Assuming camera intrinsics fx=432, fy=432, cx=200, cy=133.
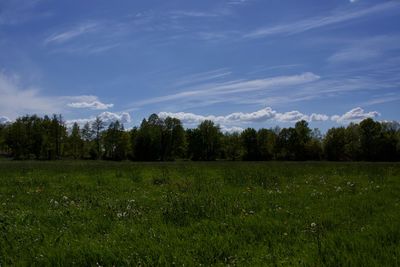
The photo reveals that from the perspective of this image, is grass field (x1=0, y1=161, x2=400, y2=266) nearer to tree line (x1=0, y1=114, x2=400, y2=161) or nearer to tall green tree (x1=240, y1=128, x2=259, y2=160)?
tree line (x1=0, y1=114, x2=400, y2=161)

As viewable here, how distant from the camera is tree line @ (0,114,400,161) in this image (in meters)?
111

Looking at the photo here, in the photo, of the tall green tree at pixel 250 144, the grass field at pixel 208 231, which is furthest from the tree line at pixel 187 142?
the grass field at pixel 208 231

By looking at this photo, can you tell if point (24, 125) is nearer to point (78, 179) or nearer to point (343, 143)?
point (343, 143)

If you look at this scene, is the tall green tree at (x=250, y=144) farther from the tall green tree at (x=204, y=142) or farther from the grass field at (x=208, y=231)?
the grass field at (x=208, y=231)

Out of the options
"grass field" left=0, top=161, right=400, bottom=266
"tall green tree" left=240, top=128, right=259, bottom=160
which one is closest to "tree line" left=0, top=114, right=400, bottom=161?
"tall green tree" left=240, top=128, right=259, bottom=160

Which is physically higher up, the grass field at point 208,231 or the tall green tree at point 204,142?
the tall green tree at point 204,142

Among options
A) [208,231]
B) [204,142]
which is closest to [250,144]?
[204,142]

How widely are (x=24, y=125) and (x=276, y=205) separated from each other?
11778 cm

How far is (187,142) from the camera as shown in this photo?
435ft

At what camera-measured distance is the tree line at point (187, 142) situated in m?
111

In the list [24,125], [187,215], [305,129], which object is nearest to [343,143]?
[305,129]

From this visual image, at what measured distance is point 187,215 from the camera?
9125mm

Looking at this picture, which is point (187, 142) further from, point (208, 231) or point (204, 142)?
point (208, 231)

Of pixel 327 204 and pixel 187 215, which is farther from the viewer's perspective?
pixel 327 204
